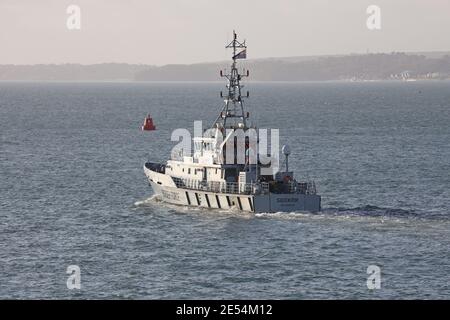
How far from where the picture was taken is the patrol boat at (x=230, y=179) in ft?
226

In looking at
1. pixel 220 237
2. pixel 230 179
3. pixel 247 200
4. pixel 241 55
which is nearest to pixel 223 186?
pixel 230 179

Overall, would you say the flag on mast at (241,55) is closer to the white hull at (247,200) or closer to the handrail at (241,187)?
the handrail at (241,187)

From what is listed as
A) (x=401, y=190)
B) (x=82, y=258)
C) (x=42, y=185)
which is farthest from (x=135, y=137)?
(x=82, y=258)

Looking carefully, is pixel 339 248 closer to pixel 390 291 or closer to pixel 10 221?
pixel 390 291

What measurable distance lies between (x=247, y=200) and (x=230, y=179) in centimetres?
341

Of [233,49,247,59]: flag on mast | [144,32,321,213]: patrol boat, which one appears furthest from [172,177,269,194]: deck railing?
[233,49,247,59]: flag on mast

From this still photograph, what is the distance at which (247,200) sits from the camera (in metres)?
68.9

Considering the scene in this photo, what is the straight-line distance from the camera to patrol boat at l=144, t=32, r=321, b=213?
68.8 m

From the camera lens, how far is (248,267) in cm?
5522

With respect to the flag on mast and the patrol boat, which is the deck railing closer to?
the patrol boat

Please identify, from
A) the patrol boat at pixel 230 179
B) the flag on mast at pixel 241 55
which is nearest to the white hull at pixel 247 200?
the patrol boat at pixel 230 179

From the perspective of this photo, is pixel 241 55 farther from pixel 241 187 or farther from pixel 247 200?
pixel 247 200
